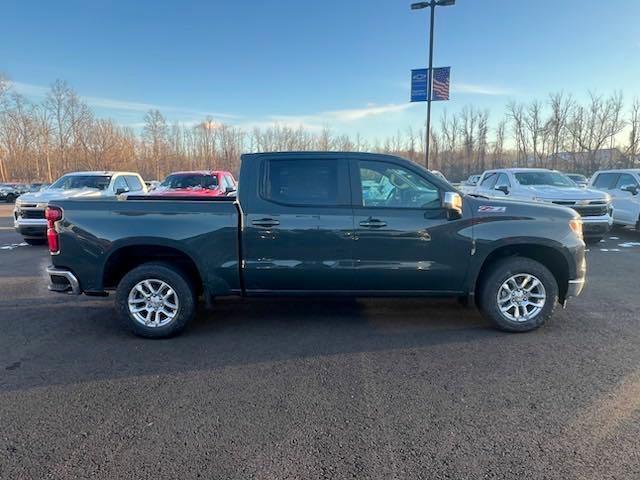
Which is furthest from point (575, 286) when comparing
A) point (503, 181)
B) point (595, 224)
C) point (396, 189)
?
point (503, 181)

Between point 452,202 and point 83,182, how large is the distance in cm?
1126

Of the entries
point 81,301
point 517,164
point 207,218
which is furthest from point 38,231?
point 517,164

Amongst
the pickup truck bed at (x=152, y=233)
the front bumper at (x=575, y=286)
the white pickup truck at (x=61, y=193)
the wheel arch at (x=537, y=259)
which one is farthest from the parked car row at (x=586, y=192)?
the white pickup truck at (x=61, y=193)

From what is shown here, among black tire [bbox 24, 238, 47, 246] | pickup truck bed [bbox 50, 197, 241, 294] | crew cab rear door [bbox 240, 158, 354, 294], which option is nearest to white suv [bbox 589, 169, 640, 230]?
crew cab rear door [bbox 240, 158, 354, 294]

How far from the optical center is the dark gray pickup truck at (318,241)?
435 centimetres

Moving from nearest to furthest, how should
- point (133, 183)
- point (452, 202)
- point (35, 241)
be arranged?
1. point (452, 202)
2. point (35, 241)
3. point (133, 183)

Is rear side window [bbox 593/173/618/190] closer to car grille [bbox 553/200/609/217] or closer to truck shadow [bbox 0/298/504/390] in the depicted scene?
car grille [bbox 553/200/609/217]

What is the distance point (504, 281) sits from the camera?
4.48 metres

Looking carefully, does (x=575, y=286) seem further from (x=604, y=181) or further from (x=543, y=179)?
(x=604, y=181)

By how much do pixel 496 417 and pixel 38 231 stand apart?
449 inches

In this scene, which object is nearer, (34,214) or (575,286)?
(575,286)

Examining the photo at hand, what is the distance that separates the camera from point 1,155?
5944 centimetres

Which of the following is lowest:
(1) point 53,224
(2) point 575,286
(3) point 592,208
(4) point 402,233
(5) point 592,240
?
(5) point 592,240

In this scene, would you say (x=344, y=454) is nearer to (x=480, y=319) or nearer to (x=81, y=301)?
(x=480, y=319)
